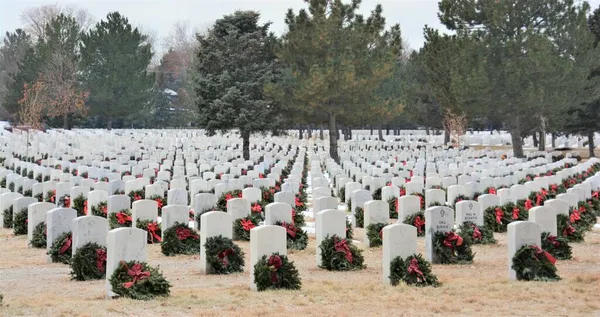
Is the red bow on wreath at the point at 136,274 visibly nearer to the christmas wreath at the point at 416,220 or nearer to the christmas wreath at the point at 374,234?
the christmas wreath at the point at 374,234

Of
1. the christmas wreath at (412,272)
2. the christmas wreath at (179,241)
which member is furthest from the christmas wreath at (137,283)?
the christmas wreath at (179,241)

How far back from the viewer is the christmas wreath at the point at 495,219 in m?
16.7

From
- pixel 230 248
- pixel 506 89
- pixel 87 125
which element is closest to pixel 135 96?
pixel 87 125

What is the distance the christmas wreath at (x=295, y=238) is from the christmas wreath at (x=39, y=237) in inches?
158

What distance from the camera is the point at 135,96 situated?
7081 cm

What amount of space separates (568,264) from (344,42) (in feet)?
98.7

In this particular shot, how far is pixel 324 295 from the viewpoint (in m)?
10.1

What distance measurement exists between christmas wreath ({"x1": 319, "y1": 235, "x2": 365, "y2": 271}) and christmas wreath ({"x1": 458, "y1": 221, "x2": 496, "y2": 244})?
2315 millimetres

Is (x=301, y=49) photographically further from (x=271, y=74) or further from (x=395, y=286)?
(x=395, y=286)

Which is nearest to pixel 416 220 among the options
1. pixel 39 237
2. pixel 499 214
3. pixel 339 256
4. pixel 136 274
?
pixel 499 214

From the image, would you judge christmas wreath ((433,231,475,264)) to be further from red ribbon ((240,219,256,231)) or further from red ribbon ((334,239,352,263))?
red ribbon ((240,219,256,231))

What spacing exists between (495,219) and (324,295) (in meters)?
7.43

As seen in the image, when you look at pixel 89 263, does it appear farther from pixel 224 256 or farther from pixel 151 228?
pixel 151 228

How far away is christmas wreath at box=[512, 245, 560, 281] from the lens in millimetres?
11102
